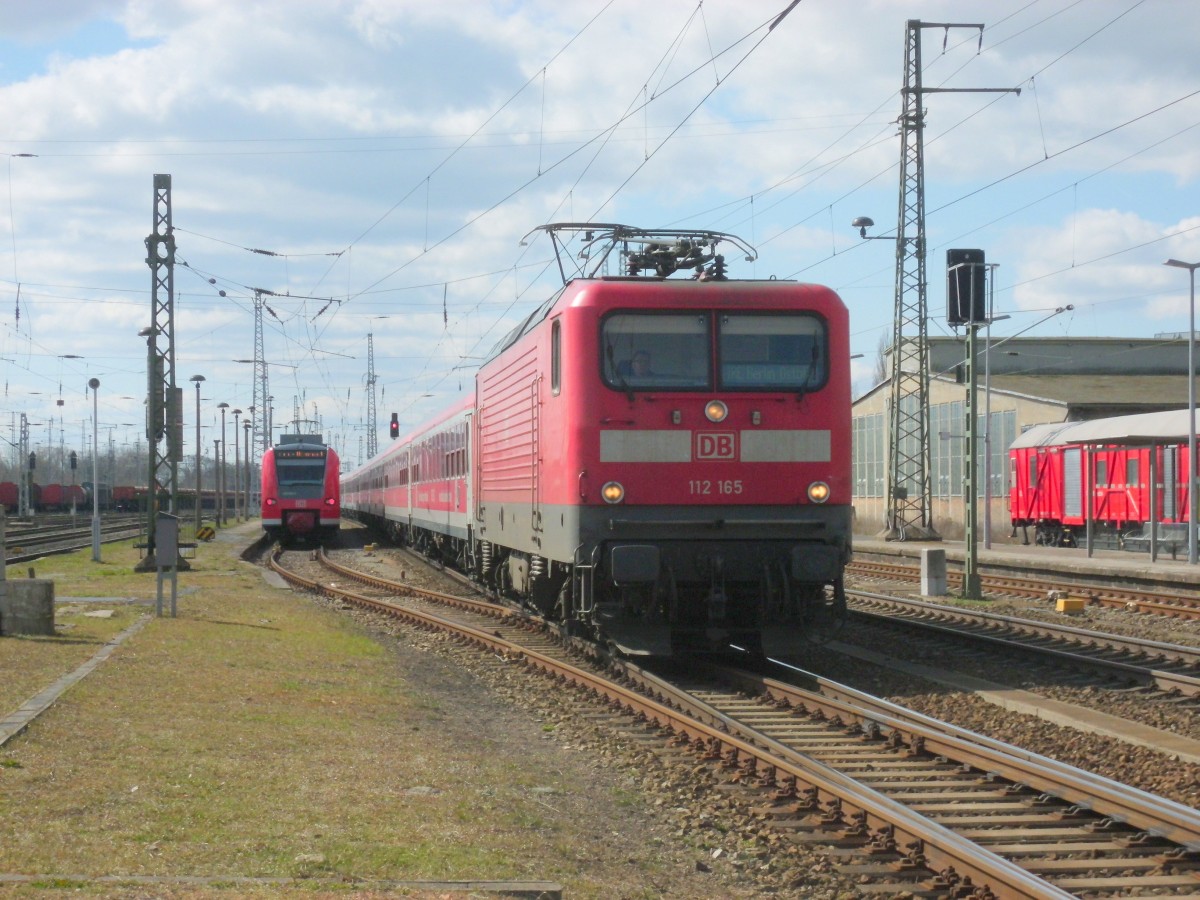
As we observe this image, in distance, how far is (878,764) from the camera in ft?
27.5

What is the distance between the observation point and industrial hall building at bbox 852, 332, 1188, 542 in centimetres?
4456

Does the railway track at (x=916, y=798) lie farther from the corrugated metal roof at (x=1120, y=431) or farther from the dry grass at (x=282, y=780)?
the corrugated metal roof at (x=1120, y=431)

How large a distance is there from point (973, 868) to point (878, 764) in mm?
2513

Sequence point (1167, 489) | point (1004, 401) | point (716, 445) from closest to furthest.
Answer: point (716, 445) → point (1167, 489) → point (1004, 401)

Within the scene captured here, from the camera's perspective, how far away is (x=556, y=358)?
12.5 meters

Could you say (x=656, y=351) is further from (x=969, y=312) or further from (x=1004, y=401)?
(x=1004, y=401)

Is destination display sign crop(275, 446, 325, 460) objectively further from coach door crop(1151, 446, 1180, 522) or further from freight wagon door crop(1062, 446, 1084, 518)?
coach door crop(1151, 446, 1180, 522)

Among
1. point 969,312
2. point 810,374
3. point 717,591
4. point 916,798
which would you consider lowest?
point 916,798

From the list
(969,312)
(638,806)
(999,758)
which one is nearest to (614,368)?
(638,806)

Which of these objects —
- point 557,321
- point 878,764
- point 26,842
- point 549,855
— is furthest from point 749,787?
point 557,321

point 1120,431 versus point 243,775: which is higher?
point 1120,431

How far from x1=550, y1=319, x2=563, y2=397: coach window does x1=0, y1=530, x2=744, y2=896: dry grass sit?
2863 mm

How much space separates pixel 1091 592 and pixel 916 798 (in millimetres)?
15651

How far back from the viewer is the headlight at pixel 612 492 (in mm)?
11656
